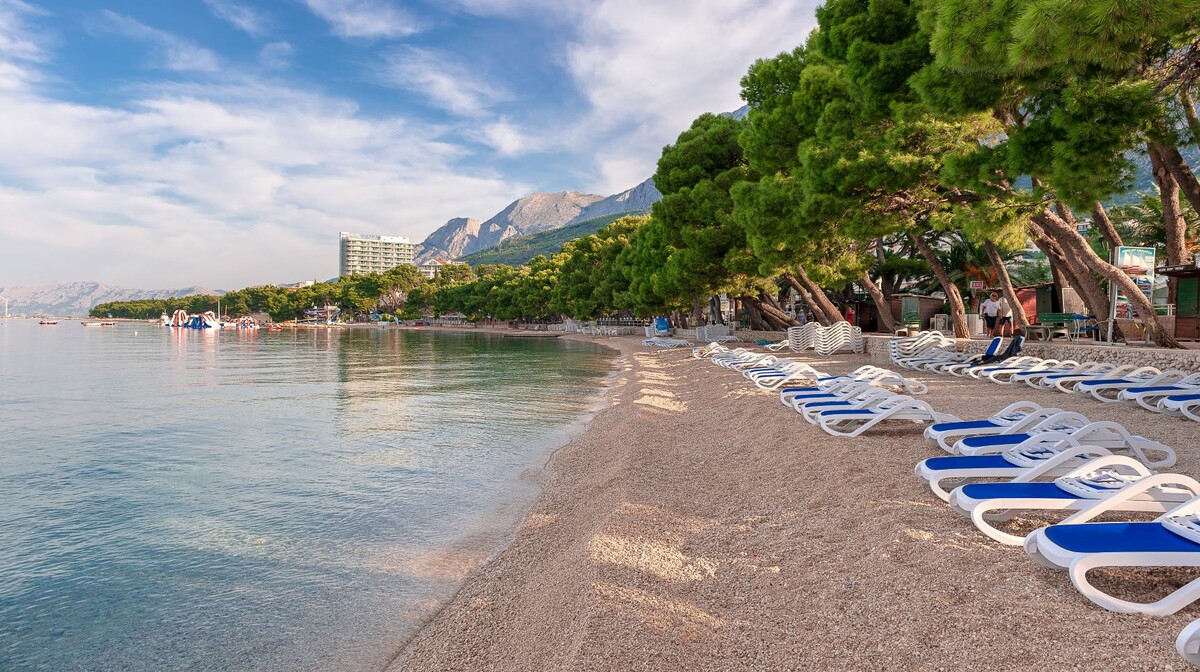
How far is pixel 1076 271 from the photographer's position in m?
13.6

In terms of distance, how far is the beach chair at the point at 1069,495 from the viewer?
3586 millimetres

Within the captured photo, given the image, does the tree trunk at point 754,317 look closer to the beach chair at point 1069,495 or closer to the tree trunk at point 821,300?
→ the tree trunk at point 821,300

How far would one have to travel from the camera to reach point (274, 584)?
17.0 feet

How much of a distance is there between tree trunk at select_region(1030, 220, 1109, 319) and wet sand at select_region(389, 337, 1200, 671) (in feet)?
22.5

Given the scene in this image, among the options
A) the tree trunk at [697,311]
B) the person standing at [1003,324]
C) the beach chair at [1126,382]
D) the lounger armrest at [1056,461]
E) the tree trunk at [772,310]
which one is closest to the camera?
the lounger armrest at [1056,461]

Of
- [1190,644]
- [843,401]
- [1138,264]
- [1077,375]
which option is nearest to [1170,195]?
[1138,264]

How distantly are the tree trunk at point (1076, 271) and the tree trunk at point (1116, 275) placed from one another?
523 millimetres

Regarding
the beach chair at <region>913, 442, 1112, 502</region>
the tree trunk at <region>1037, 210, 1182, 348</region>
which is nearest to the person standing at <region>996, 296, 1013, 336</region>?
the tree trunk at <region>1037, 210, 1182, 348</region>

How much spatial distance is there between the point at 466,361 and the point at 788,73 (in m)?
19.9

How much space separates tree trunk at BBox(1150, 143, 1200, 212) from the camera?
32.2ft

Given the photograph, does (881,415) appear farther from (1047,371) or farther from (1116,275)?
(1116,275)

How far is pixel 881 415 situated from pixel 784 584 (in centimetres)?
389

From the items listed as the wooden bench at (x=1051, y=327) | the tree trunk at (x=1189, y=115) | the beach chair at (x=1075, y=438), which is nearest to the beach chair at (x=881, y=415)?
the beach chair at (x=1075, y=438)

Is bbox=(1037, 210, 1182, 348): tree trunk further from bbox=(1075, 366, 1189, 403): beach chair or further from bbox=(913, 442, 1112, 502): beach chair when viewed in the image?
bbox=(913, 442, 1112, 502): beach chair
